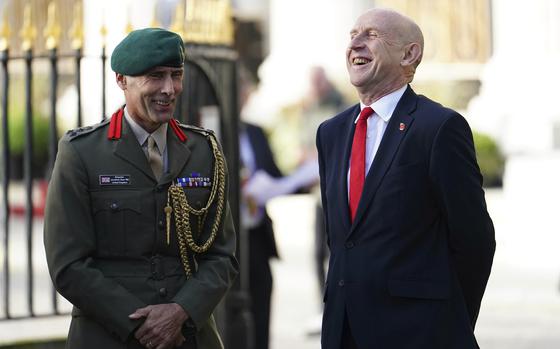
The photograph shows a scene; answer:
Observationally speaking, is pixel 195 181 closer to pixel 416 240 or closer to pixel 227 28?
pixel 416 240

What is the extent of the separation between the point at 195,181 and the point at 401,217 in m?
0.65

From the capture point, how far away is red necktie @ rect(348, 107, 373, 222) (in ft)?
14.3

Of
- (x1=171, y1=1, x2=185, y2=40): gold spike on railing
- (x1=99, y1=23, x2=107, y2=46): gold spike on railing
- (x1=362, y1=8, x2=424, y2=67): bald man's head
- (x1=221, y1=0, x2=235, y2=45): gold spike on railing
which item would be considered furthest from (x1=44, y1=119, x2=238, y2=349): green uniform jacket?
(x1=221, y1=0, x2=235, y2=45): gold spike on railing

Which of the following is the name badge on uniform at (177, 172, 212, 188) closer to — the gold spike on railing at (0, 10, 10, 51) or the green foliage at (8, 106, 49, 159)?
the gold spike on railing at (0, 10, 10, 51)

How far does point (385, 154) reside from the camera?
4305 millimetres

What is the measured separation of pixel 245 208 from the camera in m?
7.54

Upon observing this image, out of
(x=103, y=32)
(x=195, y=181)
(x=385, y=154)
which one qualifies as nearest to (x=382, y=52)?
(x=385, y=154)

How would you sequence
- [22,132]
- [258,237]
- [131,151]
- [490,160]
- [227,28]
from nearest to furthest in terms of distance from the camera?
[131,151]
[258,237]
[227,28]
[490,160]
[22,132]

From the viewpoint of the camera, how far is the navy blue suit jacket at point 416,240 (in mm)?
4242

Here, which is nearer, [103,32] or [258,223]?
[103,32]

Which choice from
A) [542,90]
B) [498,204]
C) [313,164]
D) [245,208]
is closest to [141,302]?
[245,208]

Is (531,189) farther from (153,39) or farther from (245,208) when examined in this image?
A: (153,39)

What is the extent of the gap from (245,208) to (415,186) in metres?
3.34

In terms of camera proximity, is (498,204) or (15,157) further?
(15,157)
